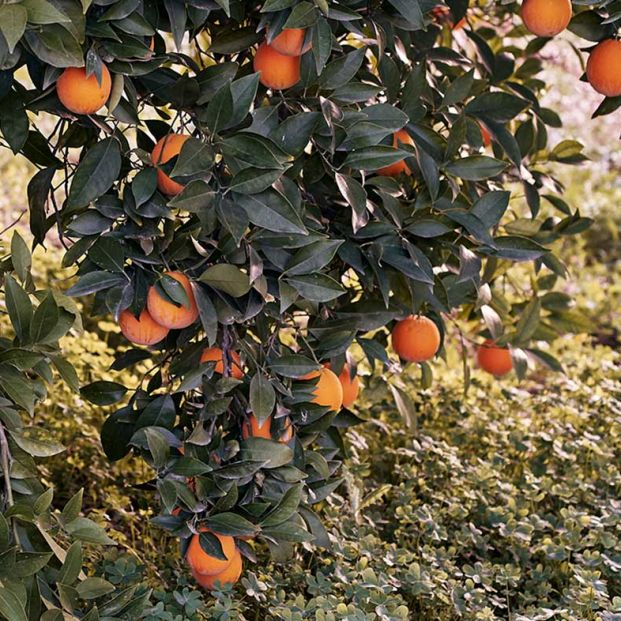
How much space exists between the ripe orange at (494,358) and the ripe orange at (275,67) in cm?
98

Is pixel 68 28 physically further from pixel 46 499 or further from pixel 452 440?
pixel 452 440

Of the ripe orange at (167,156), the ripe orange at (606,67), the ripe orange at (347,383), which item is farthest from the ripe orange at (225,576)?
the ripe orange at (606,67)

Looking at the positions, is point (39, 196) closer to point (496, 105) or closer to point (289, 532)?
point (289, 532)

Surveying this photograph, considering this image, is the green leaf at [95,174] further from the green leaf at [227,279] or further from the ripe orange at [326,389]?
the ripe orange at [326,389]

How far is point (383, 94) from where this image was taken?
64.7 inches

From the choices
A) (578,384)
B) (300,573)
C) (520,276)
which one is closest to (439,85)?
(300,573)

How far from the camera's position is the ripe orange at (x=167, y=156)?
4.38 feet

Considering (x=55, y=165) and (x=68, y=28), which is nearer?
(x=68, y=28)

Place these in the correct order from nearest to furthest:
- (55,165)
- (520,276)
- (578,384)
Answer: (55,165) < (578,384) < (520,276)

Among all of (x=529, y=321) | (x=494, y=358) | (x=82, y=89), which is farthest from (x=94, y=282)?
(x=494, y=358)

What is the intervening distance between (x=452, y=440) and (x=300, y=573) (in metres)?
0.74

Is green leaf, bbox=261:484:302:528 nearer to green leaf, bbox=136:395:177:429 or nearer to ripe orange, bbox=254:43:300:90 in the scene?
green leaf, bbox=136:395:177:429

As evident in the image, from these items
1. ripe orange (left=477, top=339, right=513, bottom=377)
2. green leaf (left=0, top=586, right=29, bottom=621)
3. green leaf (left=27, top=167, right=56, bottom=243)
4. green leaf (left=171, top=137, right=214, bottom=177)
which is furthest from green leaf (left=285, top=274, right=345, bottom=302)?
ripe orange (left=477, top=339, right=513, bottom=377)

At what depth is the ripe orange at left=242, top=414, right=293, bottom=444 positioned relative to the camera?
1478 millimetres
